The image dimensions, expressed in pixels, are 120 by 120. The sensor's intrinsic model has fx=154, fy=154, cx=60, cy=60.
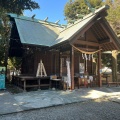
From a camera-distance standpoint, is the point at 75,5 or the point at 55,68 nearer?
the point at 55,68

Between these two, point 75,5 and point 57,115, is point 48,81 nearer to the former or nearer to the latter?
point 57,115

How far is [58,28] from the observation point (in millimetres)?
17250

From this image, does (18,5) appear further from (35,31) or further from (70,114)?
(35,31)

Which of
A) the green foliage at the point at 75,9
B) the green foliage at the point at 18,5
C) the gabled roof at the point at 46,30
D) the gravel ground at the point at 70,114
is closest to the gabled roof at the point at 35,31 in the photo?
the gabled roof at the point at 46,30

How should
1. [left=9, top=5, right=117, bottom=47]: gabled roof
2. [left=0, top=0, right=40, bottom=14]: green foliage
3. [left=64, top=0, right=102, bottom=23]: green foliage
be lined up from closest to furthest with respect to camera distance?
[left=0, top=0, right=40, bottom=14]: green foliage, [left=9, top=5, right=117, bottom=47]: gabled roof, [left=64, top=0, right=102, bottom=23]: green foliage

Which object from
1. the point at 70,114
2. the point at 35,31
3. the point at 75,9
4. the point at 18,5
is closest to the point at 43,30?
the point at 35,31

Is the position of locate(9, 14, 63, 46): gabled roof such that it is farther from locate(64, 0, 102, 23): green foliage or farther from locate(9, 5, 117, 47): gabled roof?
locate(64, 0, 102, 23): green foliage

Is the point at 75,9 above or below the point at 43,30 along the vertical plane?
above

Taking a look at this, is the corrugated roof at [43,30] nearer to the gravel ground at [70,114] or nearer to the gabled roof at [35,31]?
the gabled roof at [35,31]

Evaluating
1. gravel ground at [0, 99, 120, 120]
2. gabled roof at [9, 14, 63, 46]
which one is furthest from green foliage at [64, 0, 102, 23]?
gravel ground at [0, 99, 120, 120]

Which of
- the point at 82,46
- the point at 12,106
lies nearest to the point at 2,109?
the point at 12,106

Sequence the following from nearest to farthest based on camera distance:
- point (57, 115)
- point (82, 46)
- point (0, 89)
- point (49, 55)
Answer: point (57, 115), point (0, 89), point (82, 46), point (49, 55)

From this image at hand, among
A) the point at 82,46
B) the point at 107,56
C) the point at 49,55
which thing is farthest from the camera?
the point at 107,56

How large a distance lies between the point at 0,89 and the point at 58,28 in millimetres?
9176
